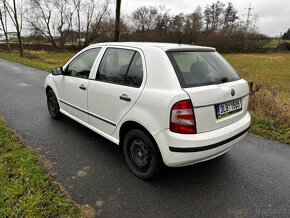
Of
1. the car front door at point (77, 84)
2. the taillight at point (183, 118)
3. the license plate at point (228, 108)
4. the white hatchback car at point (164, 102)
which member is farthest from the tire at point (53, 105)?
the license plate at point (228, 108)

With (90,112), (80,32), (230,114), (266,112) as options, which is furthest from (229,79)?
(80,32)

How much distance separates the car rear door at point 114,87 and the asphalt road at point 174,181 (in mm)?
570

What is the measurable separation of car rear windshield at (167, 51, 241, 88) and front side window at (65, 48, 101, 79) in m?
1.46

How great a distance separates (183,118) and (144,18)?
2359 inches

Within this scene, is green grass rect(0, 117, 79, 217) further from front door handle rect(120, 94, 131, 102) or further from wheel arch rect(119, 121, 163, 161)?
front door handle rect(120, 94, 131, 102)

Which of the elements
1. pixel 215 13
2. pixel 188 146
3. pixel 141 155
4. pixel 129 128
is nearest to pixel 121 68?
pixel 129 128

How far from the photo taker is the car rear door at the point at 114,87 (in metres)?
2.65

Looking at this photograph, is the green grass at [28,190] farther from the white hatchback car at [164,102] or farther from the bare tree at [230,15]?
the bare tree at [230,15]

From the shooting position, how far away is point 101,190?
2.51m

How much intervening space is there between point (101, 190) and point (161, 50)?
180 centimetres

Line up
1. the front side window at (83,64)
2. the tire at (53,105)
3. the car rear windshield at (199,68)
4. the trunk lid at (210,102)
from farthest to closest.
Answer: the tire at (53,105) < the front side window at (83,64) < the car rear windshield at (199,68) < the trunk lid at (210,102)

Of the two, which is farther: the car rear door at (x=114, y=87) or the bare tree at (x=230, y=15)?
the bare tree at (x=230, y=15)

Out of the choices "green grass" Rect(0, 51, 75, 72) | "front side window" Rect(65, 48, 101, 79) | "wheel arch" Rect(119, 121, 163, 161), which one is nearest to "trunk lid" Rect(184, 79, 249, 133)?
"wheel arch" Rect(119, 121, 163, 161)

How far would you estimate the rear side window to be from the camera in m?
2.68
